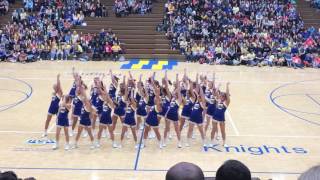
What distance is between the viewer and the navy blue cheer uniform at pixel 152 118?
11547 mm

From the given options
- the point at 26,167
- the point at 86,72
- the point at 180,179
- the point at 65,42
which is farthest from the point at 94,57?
the point at 180,179

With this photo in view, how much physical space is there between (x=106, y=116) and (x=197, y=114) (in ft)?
7.40

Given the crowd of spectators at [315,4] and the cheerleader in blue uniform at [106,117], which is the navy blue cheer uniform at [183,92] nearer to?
the cheerleader in blue uniform at [106,117]

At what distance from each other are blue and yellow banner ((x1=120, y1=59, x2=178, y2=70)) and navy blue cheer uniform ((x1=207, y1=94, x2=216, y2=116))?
12233 millimetres

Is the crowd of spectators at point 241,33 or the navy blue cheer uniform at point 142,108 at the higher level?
the crowd of spectators at point 241,33

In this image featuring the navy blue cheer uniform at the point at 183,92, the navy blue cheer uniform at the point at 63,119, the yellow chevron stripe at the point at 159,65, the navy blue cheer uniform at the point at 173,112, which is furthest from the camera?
the yellow chevron stripe at the point at 159,65

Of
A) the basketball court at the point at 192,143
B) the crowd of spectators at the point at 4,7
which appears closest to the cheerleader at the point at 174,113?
the basketball court at the point at 192,143

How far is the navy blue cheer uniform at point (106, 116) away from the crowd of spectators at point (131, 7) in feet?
64.9

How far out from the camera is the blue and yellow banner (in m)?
24.8

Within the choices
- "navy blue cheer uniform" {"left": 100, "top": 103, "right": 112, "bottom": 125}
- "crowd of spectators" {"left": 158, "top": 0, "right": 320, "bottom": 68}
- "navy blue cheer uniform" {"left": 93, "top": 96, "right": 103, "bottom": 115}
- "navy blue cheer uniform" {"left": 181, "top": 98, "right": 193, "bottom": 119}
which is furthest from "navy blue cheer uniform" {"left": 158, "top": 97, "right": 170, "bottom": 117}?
"crowd of spectators" {"left": 158, "top": 0, "right": 320, "bottom": 68}

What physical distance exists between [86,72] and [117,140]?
36.2ft

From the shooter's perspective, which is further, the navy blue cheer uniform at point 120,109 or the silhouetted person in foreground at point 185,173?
the navy blue cheer uniform at point 120,109

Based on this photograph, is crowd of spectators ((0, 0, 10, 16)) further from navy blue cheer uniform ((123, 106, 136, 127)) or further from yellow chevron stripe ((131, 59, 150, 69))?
navy blue cheer uniform ((123, 106, 136, 127))

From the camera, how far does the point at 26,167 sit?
1038 cm
